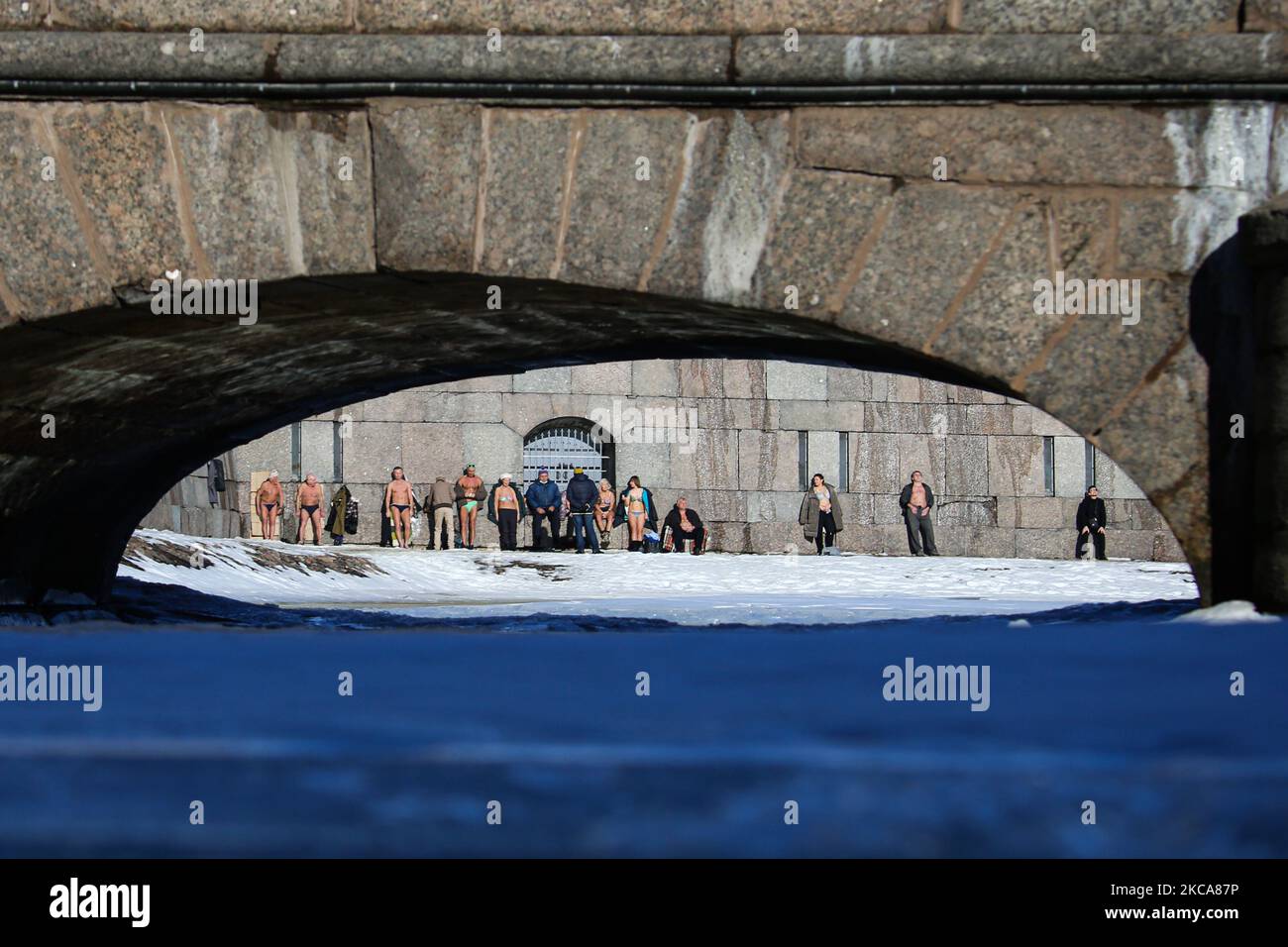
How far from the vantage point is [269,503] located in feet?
67.3

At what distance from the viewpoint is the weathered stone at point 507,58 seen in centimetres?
441

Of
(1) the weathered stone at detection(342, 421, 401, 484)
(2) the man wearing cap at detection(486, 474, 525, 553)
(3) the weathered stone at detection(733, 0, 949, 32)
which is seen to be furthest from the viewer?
(1) the weathered stone at detection(342, 421, 401, 484)

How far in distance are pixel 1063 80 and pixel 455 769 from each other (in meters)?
3.35

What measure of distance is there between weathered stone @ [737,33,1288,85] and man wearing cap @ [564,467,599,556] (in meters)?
15.1

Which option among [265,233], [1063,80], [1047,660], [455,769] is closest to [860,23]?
[1063,80]

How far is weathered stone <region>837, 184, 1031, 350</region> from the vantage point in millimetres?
4383

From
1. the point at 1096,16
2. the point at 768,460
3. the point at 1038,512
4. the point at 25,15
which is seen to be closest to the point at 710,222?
the point at 1096,16

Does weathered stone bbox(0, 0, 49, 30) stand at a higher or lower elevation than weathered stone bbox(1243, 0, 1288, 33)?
higher

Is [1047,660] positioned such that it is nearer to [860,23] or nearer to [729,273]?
Answer: [729,273]

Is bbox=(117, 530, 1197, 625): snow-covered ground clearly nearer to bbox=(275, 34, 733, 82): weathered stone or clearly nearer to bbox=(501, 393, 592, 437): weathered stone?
bbox=(275, 34, 733, 82): weathered stone

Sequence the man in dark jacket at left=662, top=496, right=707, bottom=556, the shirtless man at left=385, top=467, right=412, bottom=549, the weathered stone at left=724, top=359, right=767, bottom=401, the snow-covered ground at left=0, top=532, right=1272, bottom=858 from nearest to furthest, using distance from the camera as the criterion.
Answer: the snow-covered ground at left=0, top=532, right=1272, bottom=858 < the shirtless man at left=385, top=467, right=412, bottom=549 < the man in dark jacket at left=662, top=496, right=707, bottom=556 < the weathered stone at left=724, top=359, right=767, bottom=401

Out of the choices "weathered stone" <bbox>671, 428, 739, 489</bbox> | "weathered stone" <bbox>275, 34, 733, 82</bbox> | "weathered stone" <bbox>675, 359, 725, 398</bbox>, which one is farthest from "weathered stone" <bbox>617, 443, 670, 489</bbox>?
"weathered stone" <bbox>275, 34, 733, 82</bbox>

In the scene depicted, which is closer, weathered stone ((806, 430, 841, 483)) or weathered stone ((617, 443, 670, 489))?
weathered stone ((617, 443, 670, 489))

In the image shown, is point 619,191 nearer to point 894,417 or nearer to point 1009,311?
point 1009,311
